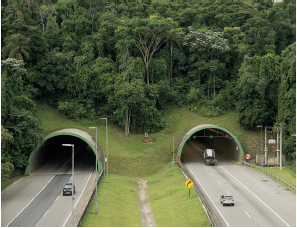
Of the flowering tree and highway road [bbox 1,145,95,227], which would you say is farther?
the flowering tree

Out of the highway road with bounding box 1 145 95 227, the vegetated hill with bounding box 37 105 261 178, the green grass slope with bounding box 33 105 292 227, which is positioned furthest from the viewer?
the vegetated hill with bounding box 37 105 261 178

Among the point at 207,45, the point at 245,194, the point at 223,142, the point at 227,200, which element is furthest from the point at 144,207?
the point at 207,45

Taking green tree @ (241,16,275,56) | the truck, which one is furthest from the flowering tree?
the truck

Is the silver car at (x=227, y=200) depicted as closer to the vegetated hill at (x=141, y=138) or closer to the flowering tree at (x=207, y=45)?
the vegetated hill at (x=141, y=138)

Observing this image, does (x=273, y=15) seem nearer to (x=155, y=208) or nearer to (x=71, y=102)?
(x=71, y=102)

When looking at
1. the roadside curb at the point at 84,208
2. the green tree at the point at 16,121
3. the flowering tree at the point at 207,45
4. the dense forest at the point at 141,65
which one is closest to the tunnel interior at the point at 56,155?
the green tree at the point at 16,121

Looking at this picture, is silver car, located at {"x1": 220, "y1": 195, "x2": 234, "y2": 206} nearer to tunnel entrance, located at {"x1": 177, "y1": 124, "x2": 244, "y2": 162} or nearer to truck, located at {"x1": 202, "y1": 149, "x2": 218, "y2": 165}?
truck, located at {"x1": 202, "y1": 149, "x2": 218, "y2": 165}
